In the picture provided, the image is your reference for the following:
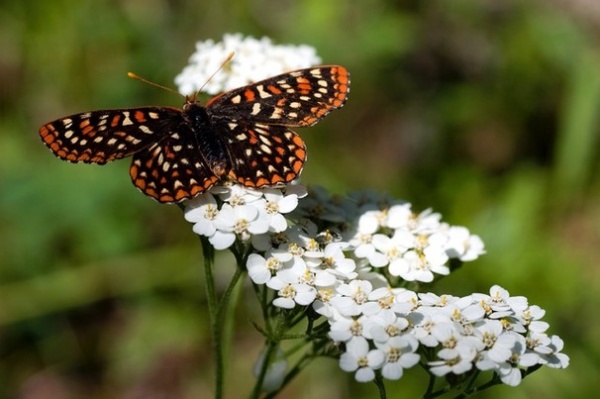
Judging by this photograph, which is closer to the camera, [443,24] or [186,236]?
[186,236]

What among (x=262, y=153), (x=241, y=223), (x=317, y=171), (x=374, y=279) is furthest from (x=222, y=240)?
(x=317, y=171)

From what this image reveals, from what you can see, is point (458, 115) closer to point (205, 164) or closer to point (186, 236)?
point (186, 236)

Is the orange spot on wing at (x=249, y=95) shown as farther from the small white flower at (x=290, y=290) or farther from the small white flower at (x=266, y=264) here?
the small white flower at (x=290, y=290)

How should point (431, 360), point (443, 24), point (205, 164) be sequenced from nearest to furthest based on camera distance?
1. point (431, 360)
2. point (205, 164)
3. point (443, 24)

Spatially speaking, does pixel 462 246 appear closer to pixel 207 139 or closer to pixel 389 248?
pixel 389 248

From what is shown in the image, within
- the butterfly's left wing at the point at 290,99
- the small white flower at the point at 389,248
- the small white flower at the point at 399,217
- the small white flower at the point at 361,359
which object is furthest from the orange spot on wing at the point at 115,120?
the small white flower at the point at 361,359

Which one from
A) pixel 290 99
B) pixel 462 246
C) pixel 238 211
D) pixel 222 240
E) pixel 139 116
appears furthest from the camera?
pixel 462 246

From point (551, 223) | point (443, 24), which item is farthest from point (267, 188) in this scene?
point (443, 24)
